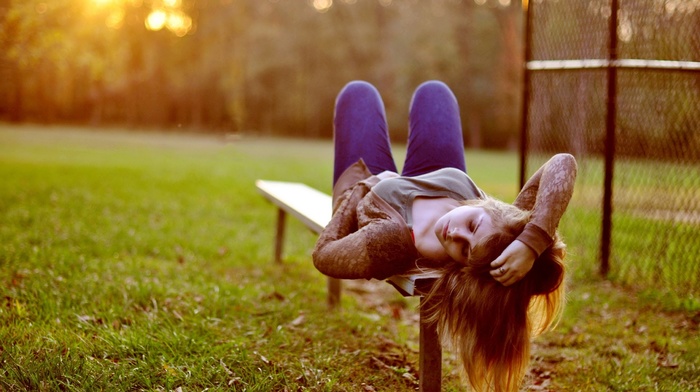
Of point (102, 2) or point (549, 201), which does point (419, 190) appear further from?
point (102, 2)

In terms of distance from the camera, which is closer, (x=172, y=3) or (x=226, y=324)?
(x=226, y=324)

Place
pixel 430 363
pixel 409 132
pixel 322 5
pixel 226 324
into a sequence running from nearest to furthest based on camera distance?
pixel 430 363, pixel 226 324, pixel 409 132, pixel 322 5

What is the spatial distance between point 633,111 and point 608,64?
71 cm

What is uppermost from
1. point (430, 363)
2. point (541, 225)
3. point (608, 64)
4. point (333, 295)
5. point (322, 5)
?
point (322, 5)

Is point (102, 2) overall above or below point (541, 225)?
above

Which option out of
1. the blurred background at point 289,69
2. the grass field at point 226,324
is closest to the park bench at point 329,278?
the grass field at point 226,324

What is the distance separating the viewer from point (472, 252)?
2.96 m

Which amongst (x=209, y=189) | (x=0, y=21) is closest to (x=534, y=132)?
(x=209, y=189)

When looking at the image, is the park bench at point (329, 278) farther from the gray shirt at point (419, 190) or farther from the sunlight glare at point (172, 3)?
the sunlight glare at point (172, 3)

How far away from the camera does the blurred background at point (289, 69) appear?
45156 millimetres

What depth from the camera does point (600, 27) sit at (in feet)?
20.8

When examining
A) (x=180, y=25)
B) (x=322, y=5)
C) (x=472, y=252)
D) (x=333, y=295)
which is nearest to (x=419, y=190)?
(x=472, y=252)

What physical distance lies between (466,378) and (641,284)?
3723mm

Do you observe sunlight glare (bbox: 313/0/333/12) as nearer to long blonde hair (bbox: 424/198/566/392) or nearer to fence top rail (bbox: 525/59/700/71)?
fence top rail (bbox: 525/59/700/71)
